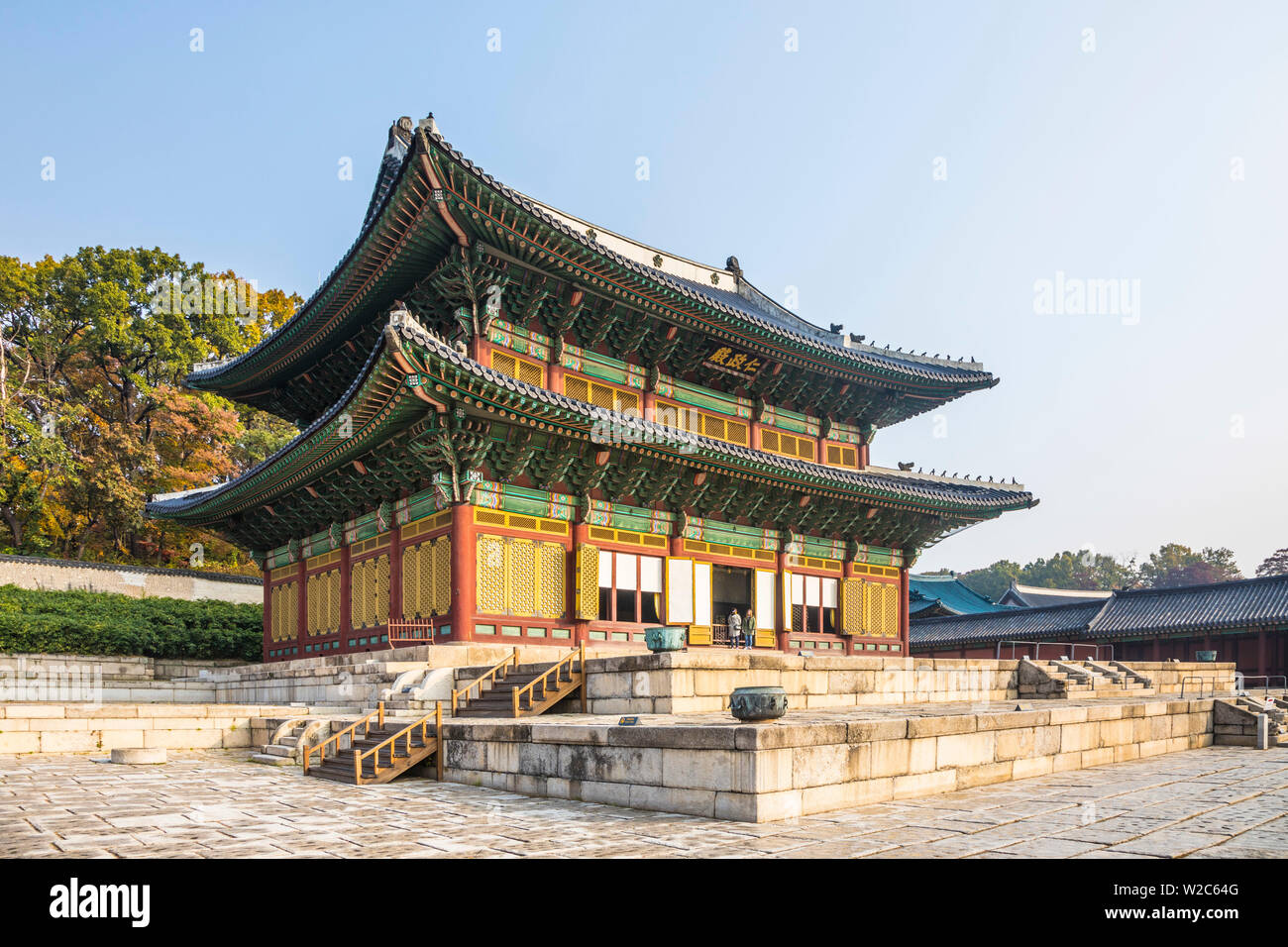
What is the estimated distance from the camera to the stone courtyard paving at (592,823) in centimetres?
782

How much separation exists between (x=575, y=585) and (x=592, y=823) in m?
13.0

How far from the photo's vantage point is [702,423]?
2744 centimetres

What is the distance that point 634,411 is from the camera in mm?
25719

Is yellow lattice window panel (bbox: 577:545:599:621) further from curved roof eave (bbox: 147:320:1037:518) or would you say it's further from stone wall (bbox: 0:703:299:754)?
stone wall (bbox: 0:703:299:754)

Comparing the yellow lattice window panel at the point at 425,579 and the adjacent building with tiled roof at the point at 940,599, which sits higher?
the yellow lattice window panel at the point at 425,579

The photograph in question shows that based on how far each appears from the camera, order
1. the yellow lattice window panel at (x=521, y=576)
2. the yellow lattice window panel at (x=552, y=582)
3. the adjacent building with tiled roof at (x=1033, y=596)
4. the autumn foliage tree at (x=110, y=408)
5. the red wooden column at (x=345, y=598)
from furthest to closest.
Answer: the adjacent building with tiled roof at (x=1033, y=596), the autumn foliage tree at (x=110, y=408), the red wooden column at (x=345, y=598), the yellow lattice window panel at (x=552, y=582), the yellow lattice window panel at (x=521, y=576)

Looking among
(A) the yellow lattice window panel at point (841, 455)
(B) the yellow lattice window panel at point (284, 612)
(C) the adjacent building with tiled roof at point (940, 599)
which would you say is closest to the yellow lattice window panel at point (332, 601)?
(B) the yellow lattice window panel at point (284, 612)

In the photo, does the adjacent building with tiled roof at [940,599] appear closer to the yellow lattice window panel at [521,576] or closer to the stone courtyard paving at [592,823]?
the yellow lattice window panel at [521,576]

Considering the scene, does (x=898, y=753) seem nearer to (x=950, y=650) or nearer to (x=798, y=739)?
(x=798, y=739)

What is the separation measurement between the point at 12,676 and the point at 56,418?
597 inches

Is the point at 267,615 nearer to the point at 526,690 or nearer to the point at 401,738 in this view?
the point at 526,690

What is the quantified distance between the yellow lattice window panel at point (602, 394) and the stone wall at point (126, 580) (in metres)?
21.8

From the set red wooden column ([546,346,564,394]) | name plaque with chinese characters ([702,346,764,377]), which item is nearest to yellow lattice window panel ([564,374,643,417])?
red wooden column ([546,346,564,394])
